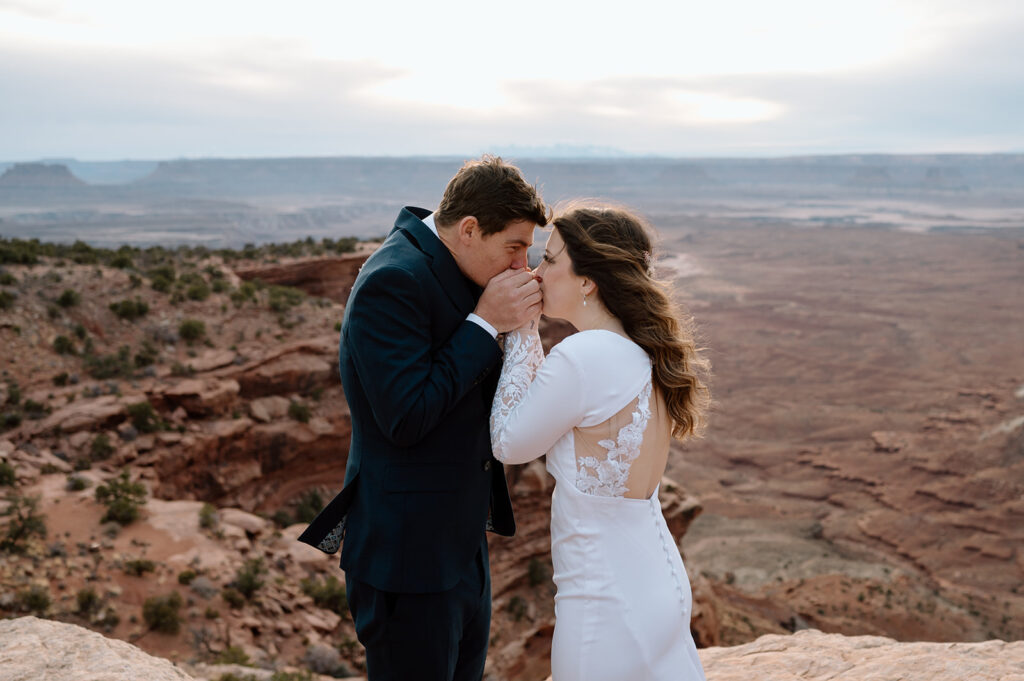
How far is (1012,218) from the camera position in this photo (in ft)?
370

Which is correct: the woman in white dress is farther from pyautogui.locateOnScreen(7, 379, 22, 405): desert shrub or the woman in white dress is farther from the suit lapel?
pyautogui.locateOnScreen(7, 379, 22, 405): desert shrub

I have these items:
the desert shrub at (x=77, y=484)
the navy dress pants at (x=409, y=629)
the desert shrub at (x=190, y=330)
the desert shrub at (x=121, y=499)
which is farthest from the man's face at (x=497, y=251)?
the desert shrub at (x=190, y=330)

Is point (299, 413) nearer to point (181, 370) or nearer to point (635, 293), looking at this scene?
point (181, 370)

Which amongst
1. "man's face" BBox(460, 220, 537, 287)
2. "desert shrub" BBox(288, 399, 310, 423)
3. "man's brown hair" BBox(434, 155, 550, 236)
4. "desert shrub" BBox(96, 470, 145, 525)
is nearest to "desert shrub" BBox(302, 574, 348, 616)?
"desert shrub" BBox(96, 470, 145, 525)

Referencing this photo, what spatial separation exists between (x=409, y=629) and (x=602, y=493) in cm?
80

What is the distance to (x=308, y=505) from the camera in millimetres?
12133

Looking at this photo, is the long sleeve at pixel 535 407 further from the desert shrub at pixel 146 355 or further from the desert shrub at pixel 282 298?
the desert shrub at pixel 282 298

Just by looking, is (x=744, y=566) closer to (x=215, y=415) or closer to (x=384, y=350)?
(x=215, y=415)

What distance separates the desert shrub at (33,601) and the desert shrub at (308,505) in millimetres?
5806

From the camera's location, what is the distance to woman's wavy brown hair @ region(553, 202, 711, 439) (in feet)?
7.91

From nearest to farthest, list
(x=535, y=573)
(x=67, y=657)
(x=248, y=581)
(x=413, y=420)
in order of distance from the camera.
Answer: (x=413, y=420) → (x=67, y=657) → (x=248, y=581) → (x=535, y=573)

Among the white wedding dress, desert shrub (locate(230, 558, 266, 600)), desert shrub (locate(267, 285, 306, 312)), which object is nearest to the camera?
the white wedding dress

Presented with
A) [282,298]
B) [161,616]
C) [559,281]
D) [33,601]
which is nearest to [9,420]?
[33,601]

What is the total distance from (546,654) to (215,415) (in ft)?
21.0
